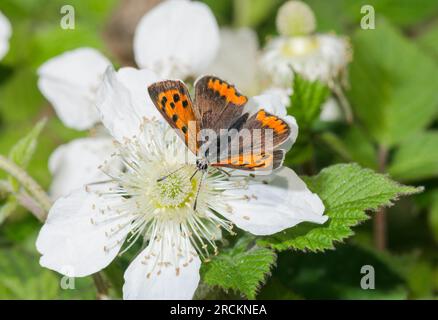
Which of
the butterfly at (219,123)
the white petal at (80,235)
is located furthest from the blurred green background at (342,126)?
the butterfly at (219,123)

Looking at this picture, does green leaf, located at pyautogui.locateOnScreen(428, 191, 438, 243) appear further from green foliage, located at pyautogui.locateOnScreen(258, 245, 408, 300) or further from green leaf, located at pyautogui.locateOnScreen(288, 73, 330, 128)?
green leaf, located at pyautogui.locateOnScreen(288, 73, 330, 128)

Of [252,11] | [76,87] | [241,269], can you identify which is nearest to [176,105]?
[241,269]

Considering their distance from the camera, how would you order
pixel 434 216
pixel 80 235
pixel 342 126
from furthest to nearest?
pixel 342 126
pixel 434 216
pixel 80 235

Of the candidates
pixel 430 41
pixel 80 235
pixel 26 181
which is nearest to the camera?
pixel 80 235

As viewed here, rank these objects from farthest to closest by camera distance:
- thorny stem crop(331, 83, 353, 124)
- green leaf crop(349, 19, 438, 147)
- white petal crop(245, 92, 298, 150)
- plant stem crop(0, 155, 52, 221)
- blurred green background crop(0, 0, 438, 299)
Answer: green leaf crop(349, 19, 438, 147)
thorny stem crop(331, 83, 353, 124)
blurred green background crop(0, 0, 438, 299)
plant stem crop(0, 155, 52, 221)
white petal crop(245, 92, 298, 150)

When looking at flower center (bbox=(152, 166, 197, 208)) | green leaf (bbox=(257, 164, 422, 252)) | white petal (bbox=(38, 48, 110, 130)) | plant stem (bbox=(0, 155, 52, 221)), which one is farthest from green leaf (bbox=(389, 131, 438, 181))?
plant stem (bbox=(0, 155, 52, 221))

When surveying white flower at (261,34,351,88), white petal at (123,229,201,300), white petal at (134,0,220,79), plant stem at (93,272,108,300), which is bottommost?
plant stem at (93,272,108,300)

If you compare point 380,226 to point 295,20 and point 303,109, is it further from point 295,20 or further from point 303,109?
point 295,20
